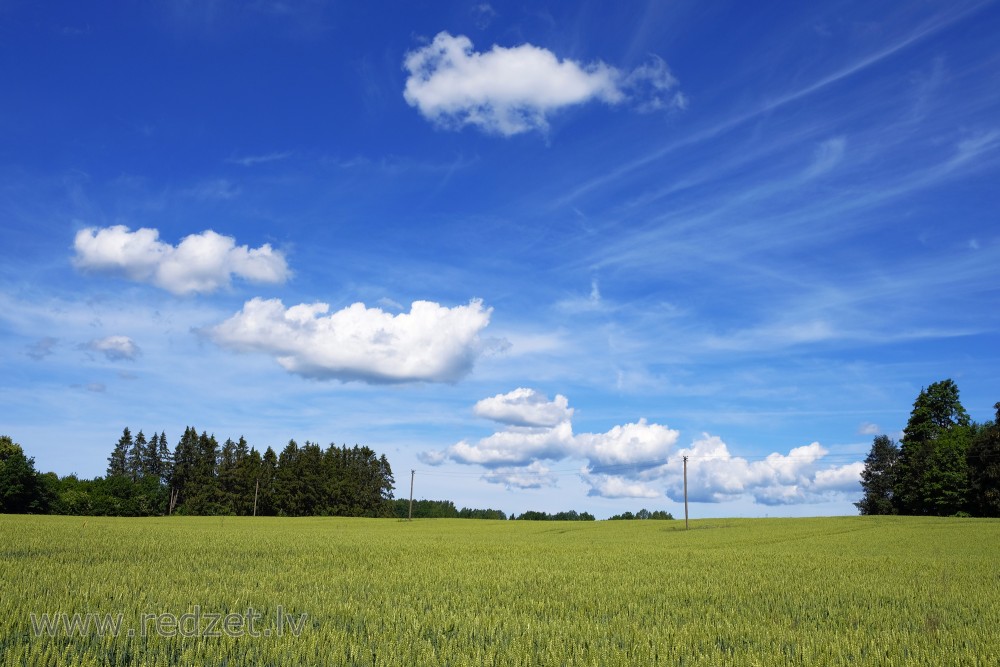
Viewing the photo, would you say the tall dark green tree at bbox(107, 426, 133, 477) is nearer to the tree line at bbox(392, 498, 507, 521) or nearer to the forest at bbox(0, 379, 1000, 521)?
the forest at bbox(0, 379, 1000, 521)

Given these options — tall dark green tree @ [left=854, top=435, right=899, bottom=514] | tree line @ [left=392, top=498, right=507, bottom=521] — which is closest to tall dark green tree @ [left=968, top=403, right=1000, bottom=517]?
tall dark green tree @ [left=854, top=435, right=899, bottom=514]

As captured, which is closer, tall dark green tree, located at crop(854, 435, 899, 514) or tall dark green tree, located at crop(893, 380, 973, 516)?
tall dark green tree, located at crop(893, 380, 973, 516)

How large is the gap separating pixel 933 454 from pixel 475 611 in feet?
301

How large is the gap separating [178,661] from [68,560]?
48.7ft

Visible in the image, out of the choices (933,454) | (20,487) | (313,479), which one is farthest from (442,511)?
(933,454)

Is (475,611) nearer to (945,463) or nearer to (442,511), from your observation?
(945,463)

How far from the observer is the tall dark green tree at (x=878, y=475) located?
347ft

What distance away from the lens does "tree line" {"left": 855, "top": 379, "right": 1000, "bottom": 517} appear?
254 ft

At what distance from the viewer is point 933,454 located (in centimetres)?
8431

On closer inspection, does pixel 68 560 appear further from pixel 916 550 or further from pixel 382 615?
pixel 916 550

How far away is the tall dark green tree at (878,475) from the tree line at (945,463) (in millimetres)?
4298

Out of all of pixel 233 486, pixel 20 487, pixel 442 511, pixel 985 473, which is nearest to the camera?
→ pixel 985 473

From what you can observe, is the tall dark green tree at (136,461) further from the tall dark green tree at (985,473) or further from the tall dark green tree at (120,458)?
the tall dark green tree at (985,473)

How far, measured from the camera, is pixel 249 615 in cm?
1066
